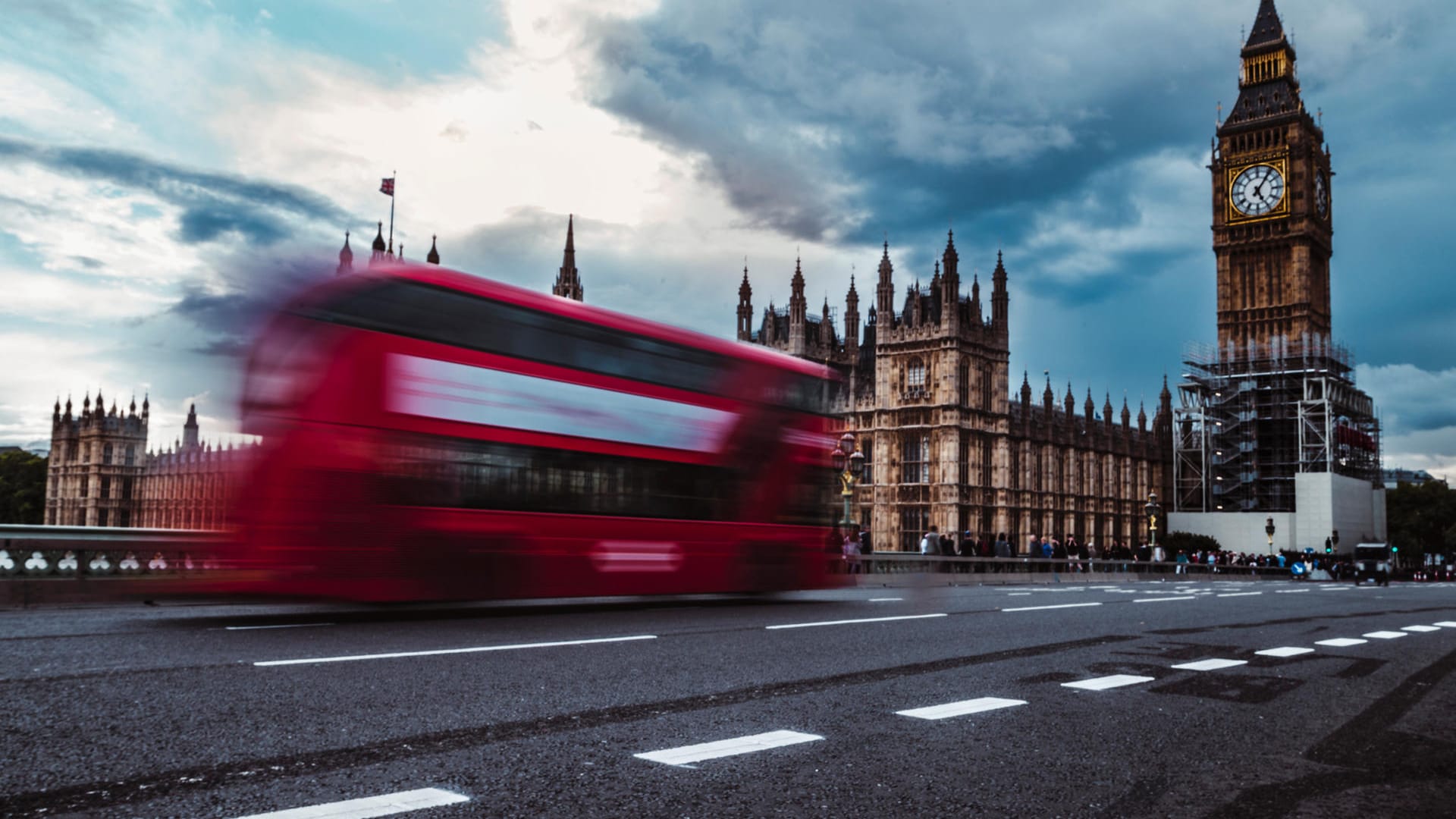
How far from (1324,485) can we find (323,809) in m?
61.1

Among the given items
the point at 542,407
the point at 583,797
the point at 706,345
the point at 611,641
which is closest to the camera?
the point at 583,797

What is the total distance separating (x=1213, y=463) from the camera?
65.8 metres

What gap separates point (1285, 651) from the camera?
8633 mm

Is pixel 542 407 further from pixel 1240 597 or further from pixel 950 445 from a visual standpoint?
pixel 950 445

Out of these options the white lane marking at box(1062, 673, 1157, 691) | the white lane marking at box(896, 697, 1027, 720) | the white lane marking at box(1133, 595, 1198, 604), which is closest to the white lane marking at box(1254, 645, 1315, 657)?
the white lane marking at box(1062, 673, 1157, 691)

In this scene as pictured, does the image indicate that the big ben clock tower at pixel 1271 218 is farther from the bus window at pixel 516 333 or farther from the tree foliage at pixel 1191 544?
the bus window at pixel 516 333

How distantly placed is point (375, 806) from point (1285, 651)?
774 cm

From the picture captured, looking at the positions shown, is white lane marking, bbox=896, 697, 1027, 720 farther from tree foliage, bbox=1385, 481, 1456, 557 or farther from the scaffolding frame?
tree foliage, bbox=1385, 481, 1456, 557

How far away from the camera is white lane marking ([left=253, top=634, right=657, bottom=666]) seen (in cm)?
649

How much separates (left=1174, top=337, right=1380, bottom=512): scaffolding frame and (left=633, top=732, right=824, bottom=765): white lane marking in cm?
6307

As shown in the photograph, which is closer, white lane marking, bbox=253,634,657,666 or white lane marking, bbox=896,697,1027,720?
white lane marking, bbox=896,697,1027,720

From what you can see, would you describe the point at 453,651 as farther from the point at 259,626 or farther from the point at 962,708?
the point at 962,708

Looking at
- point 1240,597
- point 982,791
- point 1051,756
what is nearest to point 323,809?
point 982,791

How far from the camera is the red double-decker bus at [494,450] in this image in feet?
31.6
